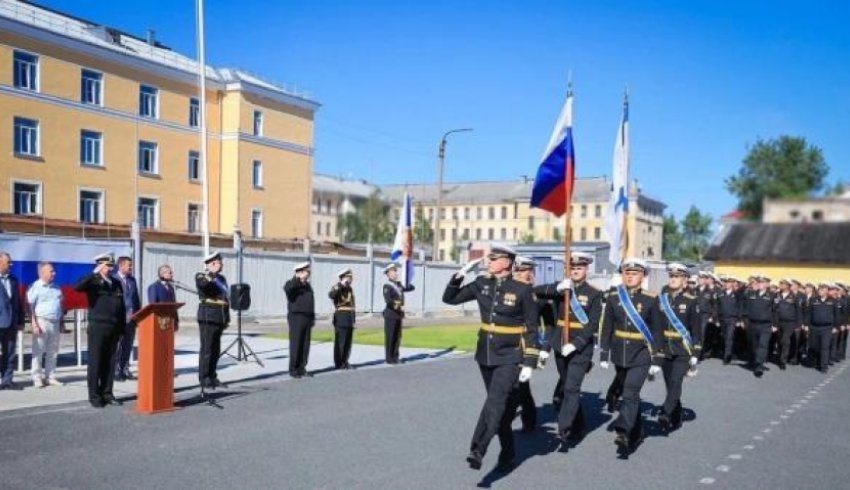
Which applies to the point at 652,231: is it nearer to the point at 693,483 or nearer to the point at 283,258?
the point at 693,483

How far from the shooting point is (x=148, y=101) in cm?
4809

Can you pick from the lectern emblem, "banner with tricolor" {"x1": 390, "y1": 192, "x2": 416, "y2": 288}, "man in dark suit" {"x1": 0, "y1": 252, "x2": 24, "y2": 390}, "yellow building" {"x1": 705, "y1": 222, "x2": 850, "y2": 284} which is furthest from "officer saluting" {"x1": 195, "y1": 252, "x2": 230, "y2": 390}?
"banner with tricolor" {"x1": 390, "y1": 192, "x2": 416, "y2": 288}

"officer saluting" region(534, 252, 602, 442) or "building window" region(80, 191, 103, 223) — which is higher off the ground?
"building window" region(80, 191, 103, 223)

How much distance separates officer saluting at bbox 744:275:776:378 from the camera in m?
17.3

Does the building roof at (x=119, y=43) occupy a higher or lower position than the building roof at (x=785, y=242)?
higher

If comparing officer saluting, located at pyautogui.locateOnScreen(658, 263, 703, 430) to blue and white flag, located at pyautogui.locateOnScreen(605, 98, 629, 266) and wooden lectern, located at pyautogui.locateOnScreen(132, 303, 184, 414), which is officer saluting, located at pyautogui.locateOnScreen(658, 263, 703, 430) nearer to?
blue and white flag, located at pyautogui.locateOnScreen(605, 98, 629, 266)

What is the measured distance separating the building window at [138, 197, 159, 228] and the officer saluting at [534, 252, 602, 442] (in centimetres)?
4192

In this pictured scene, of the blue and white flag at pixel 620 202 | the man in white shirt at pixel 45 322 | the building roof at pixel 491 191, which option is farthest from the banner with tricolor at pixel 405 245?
the building roof at pixel 491 191

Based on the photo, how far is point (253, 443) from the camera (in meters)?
8.70

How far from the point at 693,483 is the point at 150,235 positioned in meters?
36.9

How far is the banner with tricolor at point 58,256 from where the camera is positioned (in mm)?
13086

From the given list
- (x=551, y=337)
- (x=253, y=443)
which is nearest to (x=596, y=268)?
(x=551, y=337)

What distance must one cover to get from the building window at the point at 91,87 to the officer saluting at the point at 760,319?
123ft

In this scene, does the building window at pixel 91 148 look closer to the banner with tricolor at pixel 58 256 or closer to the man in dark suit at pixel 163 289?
the banner with tricolor at pixel 58 256
